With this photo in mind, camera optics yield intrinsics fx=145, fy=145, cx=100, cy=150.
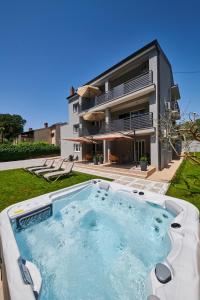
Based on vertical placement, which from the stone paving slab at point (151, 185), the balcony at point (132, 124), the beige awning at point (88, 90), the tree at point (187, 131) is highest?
the beige awning at point (88, 90)

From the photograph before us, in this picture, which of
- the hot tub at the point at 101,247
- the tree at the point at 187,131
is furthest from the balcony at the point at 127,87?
the hot tub at the point at 101,247

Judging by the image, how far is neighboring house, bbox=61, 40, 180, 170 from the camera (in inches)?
594

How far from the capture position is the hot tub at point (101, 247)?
127 inches

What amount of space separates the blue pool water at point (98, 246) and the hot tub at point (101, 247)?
27 millimetres

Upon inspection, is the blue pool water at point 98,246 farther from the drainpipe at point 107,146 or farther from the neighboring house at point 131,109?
the drainpipe at point 107,146

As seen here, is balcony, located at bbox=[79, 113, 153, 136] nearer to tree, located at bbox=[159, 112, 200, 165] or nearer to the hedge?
tree, located at bbox=[159, 112, 200, 165]

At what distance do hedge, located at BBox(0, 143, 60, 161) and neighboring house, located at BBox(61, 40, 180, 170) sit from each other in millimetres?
9254

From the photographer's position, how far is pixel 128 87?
17.6 meters

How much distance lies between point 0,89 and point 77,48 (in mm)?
24131

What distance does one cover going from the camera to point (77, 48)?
15.9 metres

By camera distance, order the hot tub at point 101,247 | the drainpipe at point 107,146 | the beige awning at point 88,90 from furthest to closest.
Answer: the beige awning at point 88,90
the drainpipe at point 107,146
the hot tub at point 101,247

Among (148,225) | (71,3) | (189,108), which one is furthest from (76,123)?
(148,225)

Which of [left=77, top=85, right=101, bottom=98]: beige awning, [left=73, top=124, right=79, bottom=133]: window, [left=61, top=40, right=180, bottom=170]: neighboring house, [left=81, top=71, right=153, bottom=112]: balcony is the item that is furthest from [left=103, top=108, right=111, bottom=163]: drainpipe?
[left=73, top=124, right=79, bottom=133]: window

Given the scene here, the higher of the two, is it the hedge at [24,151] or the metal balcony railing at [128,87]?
the metal balcony railing at [128,87]
